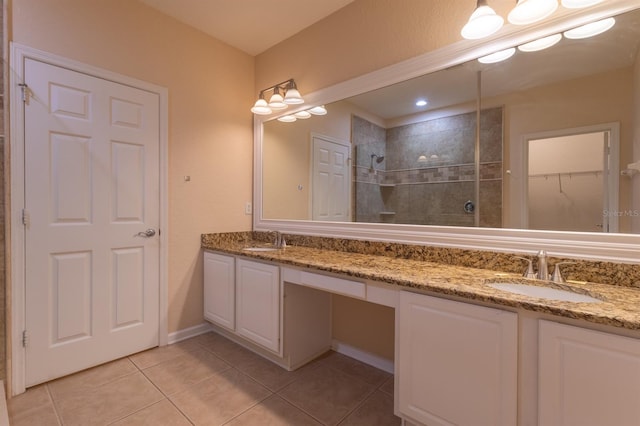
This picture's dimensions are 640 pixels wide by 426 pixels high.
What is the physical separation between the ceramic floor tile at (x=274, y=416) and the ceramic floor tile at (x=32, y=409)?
0.95 m

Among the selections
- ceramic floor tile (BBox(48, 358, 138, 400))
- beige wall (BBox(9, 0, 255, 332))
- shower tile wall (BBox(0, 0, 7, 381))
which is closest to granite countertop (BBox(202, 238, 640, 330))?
beige wall (BBox(9, 0, 255, 332))

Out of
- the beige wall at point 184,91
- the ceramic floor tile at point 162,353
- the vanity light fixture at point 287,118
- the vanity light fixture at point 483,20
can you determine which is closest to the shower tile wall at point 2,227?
the beige wall at point 184,91

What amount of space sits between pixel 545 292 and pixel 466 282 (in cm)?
37

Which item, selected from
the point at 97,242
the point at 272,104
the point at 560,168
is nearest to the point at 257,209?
the point at 272,104

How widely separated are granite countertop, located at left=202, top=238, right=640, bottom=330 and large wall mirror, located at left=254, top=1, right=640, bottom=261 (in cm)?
19

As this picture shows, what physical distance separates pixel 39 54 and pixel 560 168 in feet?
9.84

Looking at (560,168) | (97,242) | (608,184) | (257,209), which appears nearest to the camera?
(608,184)

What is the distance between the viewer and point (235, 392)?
1766 millimetres

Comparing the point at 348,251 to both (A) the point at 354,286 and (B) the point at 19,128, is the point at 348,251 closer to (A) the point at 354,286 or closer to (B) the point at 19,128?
(A) the point at 354,286

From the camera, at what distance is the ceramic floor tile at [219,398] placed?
1561 millimetres

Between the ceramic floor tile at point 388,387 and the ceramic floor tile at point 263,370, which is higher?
the ceramic floor tile at point 263,370

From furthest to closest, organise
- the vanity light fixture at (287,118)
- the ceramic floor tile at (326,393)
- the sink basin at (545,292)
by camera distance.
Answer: the vanity light fixture at (287,118) < the ceramic floor tile at (326,393) < the sink basin at (545,292)

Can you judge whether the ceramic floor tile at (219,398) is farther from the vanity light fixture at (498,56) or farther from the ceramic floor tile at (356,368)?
the vanity light fixture at (498,56)

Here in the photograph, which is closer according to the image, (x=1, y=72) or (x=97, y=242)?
(x=1, y=72)
